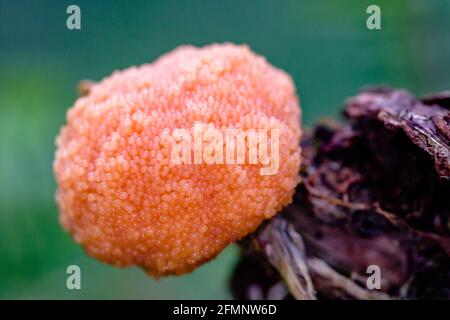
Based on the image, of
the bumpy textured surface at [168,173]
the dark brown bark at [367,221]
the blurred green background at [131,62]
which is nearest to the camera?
the bumpy textured surface at [168,173]

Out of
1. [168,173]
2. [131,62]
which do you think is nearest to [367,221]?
[168,173]

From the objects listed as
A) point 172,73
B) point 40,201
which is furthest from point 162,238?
point 40,201

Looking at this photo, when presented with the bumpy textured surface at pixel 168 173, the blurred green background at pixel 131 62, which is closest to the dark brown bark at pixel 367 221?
the bumpy textured surface at pixel 168 173

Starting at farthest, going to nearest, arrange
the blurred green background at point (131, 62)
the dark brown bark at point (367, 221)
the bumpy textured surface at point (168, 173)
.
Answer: the blurred green background at point (131, 62), the dark brown bark at point (367, 221), the bumpy textured surface at point (168, 173)

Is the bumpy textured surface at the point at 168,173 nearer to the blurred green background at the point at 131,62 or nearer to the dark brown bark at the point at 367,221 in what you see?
the dark brown bark at the point at 367,221

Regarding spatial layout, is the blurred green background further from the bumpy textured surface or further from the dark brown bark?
the bumpy textured surface
